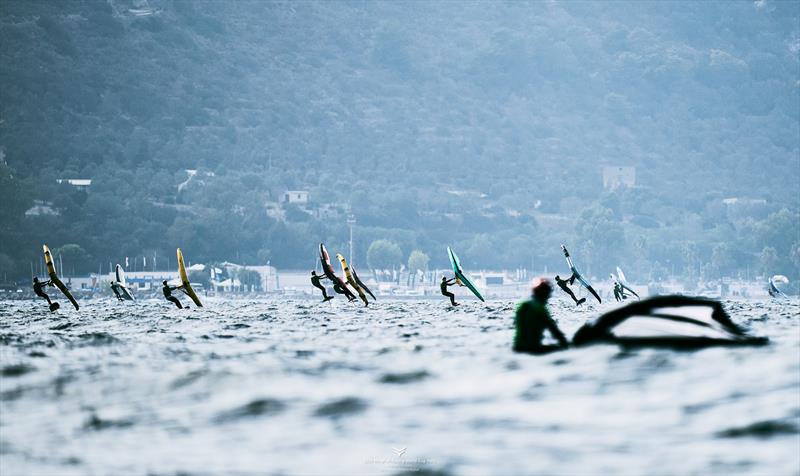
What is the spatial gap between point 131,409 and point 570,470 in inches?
235

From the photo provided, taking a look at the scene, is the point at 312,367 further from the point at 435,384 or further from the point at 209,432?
the point at 209,432

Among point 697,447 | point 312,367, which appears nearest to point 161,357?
point 312,367

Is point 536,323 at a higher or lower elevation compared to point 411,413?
higher

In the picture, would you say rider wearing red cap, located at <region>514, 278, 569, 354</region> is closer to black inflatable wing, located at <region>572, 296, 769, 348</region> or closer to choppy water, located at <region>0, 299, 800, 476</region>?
choppy water, located at <region>0, 299, 800, 476</region>

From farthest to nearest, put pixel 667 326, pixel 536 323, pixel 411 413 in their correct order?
pixel 536 323, pixel 667 326, pixel 411 413

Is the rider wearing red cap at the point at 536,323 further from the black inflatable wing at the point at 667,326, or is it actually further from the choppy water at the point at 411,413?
the black inflatable wing at the point at 667,326

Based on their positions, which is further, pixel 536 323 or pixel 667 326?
pixel 536 323

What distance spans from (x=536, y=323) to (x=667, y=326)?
186 centimetres

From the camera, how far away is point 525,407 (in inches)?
638

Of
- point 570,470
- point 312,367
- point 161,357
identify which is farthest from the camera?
point 161,357

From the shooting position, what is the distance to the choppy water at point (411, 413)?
44.2 ft

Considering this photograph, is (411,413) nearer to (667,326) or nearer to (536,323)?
(536,323)

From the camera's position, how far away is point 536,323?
2158 cm

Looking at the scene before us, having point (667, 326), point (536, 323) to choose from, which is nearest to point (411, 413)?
point (536, 323)
